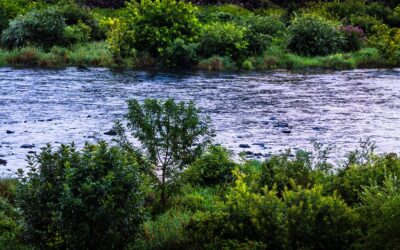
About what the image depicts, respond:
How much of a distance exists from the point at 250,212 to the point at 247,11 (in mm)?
34311

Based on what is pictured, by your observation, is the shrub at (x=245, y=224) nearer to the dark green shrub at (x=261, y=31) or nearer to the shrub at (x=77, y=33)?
the dark green shrub at (x=261, y=31)

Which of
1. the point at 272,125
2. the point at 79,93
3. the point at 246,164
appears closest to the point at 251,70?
the point at 79,93

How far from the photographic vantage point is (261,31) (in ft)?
109

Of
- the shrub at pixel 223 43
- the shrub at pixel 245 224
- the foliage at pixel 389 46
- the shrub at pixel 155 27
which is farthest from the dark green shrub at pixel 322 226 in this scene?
the foliage at pixel 389 46

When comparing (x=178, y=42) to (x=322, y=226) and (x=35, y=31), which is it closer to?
(x=35, y=31)

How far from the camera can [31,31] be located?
30984 millimetres

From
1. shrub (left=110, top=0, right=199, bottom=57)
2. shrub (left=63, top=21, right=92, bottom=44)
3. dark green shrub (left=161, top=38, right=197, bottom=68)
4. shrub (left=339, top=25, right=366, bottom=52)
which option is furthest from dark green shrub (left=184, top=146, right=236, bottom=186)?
shrub (left=339, top=25, right=366, bottom=52)

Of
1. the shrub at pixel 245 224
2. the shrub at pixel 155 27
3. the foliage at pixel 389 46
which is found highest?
the shrub at pixel 155 27

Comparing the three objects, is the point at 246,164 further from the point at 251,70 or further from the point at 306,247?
the point at 251,70

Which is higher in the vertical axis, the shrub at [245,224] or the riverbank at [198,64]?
the riverbank at [198,64]

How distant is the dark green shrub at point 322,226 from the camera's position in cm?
697

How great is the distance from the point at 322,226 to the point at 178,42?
22.1 metres

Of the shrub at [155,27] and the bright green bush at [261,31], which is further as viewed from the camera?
the bright green bush at [261,31]

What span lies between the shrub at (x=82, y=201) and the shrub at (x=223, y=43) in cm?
2245
